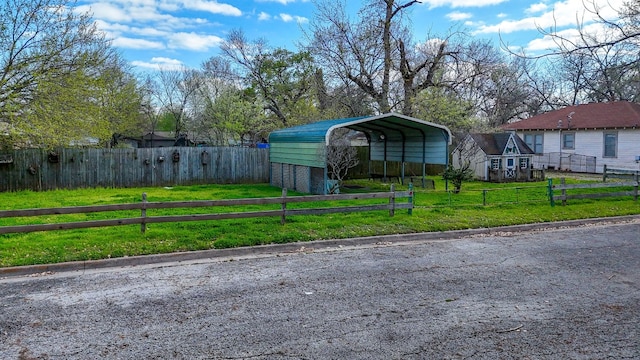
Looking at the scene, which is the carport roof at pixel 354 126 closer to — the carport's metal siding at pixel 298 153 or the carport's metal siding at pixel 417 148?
the carport's metal siding at pixel 298 153

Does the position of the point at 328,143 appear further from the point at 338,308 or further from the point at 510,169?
the point at 510,169

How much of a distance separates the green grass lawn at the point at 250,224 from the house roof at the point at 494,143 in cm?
603

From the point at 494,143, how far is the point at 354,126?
820cm

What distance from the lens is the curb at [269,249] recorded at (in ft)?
22.7

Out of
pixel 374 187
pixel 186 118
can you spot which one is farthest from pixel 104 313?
pixel 186 118

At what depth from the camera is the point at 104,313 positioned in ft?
16.6

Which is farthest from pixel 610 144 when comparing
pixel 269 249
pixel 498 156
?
pixel 269 249

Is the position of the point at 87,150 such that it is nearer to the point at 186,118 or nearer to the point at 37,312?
the point at 37,312

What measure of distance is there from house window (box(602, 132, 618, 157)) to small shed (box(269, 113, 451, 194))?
13241 mm

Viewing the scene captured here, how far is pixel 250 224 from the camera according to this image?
379 inches

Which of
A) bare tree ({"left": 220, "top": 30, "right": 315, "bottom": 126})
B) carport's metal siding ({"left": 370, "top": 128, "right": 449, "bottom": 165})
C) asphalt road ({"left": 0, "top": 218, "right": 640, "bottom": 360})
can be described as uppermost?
bare tree ({"left": 220, "top": 30, "right": 315, "bottom": 126})

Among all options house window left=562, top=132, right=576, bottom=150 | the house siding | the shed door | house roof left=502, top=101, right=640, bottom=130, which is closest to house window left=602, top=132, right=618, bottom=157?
the house siding

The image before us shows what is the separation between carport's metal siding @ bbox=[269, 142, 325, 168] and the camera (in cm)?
1481

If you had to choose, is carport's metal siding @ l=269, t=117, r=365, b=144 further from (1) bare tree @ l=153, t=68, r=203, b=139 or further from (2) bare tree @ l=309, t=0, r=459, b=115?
(1) bare tree @ l=153, t=68, r=203, b=139
